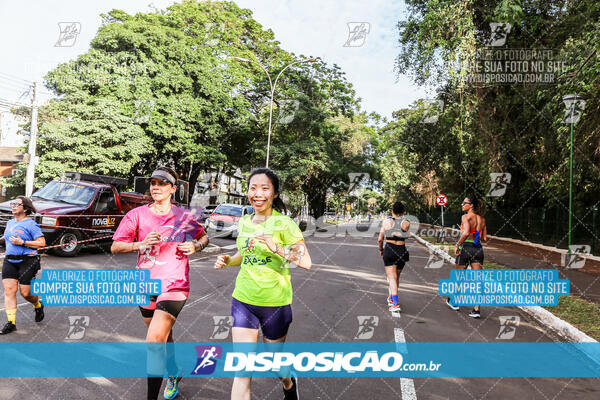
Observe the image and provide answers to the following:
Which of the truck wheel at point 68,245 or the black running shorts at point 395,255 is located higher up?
the black running shorts at point 395,255

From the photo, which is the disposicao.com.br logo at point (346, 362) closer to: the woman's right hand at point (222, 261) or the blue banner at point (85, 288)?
the woman's right hand at point (222, 261)

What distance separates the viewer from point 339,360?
5035mm

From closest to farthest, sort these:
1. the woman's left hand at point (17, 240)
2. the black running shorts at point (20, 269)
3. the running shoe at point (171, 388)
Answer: the running shoe at point (171, 388)
the woman's left hand at point (17, 240)
the black running shorts at point (20, 269)

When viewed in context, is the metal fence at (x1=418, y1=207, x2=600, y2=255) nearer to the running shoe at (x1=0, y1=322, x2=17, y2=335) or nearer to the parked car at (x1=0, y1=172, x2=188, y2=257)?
the parked car at (x1=0, y1=172, x2=188, y2=257)

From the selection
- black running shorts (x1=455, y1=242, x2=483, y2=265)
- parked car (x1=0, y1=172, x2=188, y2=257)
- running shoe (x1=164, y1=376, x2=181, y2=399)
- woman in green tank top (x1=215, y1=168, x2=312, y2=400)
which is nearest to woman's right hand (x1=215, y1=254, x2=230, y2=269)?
woman in green tank top (x1=215, y1=168, x2=312, y2=400)

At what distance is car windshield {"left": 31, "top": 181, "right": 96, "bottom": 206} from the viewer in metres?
12.6

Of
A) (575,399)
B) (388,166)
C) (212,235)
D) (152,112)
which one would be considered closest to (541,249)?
(212,235)

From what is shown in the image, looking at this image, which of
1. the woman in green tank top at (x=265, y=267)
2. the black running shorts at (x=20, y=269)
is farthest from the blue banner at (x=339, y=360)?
the black running shorts at (x=20, y=269)

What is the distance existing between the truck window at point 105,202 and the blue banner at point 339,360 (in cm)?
878

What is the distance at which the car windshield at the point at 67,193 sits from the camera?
1262 centimetres

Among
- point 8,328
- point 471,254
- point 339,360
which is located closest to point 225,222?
point 471,254

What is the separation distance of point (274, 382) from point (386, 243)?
385 centimetres

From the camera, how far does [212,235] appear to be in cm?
2091

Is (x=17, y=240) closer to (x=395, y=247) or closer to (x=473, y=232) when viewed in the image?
(x=395, y=247)
